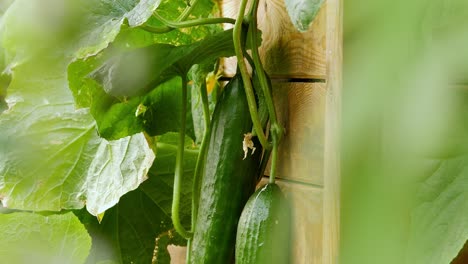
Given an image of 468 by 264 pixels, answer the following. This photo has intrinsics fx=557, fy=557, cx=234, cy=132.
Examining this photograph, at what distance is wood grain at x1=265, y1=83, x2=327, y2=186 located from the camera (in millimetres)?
794

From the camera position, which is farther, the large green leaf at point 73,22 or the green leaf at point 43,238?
the green leaf at point 43,238

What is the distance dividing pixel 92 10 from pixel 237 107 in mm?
254

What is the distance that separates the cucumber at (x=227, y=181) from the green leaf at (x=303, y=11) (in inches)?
17.4

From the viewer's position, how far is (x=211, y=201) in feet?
2.74

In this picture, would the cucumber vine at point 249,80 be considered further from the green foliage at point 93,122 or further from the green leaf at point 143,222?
the green leaf at point 143,222

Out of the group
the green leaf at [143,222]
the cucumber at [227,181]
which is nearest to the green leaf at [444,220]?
the cucumber at [227,181]

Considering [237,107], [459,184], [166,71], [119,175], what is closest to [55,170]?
[119,175]

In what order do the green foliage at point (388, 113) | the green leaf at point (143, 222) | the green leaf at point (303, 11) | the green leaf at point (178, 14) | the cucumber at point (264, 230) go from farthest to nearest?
the green leaf at point (143, 222) < the green leaf at point (178, 14) < the cucumber at point (264, 230) < the green leaf at point (303, 11) < the green foliage at point (388, 113)

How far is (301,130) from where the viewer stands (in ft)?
2.72

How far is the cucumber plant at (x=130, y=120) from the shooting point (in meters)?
0.82

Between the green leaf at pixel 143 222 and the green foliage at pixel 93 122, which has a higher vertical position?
the green foliage at pixel 93 122

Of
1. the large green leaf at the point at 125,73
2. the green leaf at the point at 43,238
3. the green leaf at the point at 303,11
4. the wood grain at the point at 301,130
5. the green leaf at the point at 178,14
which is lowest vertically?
the green leaf at the point at 43,238

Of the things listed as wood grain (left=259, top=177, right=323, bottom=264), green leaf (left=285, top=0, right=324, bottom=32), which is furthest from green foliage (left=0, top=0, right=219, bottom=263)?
green leaf (left=285, top=0, right=324, bottom=32)

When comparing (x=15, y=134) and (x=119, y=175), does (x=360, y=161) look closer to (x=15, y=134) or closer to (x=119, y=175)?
(x=119, y=175)
